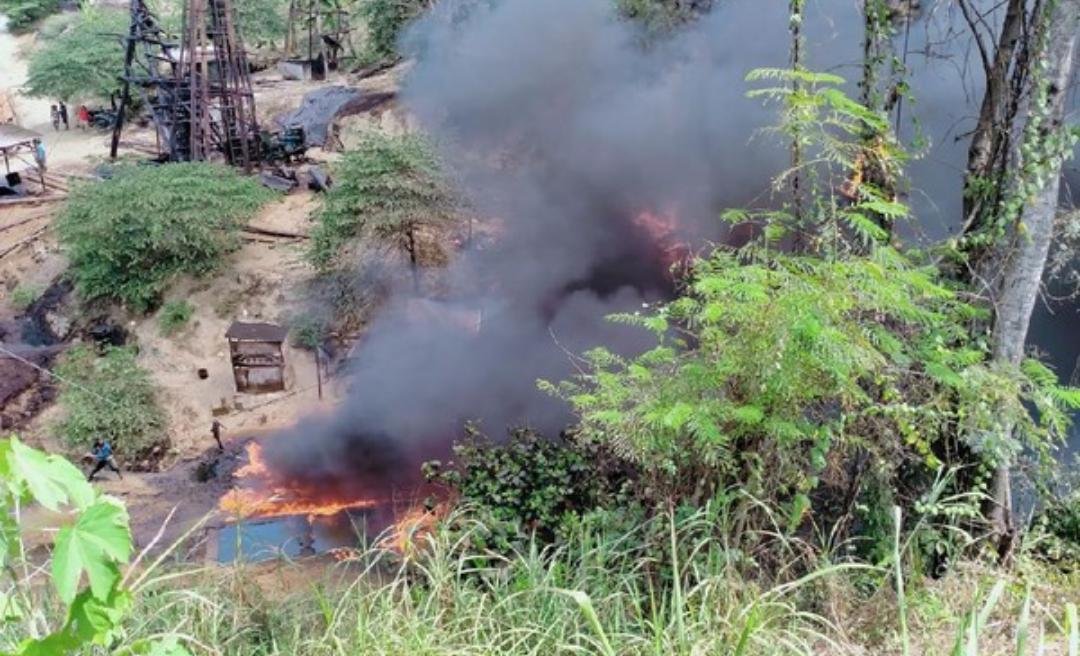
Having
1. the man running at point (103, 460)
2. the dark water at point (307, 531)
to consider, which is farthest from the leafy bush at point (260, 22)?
the dark water at point (307, 531)

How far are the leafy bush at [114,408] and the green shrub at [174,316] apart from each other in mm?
996

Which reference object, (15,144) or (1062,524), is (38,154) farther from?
(1062,524)

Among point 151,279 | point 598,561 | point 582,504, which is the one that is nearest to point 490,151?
point 151,279

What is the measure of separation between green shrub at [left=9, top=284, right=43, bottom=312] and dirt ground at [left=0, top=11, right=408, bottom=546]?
3.5 inches

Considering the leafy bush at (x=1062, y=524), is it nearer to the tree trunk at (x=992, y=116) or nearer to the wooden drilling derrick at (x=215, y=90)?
the tree trunk at (x=992, y=116)

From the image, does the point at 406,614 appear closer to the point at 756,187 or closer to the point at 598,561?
the point at 598,561

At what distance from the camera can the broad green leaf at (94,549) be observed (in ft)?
5.44

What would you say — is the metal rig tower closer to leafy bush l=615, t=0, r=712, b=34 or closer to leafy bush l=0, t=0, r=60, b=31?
leafy bush l=615, t=0, r=712, b=34

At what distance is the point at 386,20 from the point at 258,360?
40.2 feet

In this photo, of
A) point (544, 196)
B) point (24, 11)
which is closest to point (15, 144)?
point (544, 196)

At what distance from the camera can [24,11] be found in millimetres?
28812

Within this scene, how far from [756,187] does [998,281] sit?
680 cm

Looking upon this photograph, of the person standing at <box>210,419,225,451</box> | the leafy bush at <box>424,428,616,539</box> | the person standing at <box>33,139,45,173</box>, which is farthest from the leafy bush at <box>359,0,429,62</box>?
the leafy bush at <box>424,428,616,539</box>

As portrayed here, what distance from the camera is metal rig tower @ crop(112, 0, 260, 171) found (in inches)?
646
